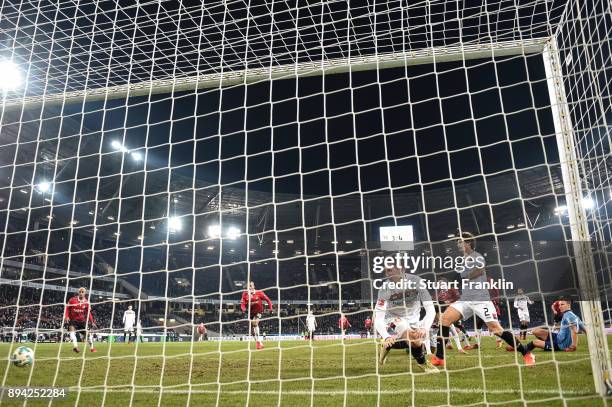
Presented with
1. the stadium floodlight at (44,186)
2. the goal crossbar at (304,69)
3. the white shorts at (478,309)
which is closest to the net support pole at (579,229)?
the goal crossbar at (304,69)

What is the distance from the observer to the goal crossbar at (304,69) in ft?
16.5

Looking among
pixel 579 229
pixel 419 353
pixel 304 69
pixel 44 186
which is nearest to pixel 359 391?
pixel 419 353

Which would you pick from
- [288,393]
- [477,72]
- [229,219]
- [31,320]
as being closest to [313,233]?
[229,219]

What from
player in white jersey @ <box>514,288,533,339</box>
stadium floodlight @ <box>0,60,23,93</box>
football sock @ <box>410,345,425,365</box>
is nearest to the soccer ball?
stadium floodlight @ <box>0,60,23,93</box>

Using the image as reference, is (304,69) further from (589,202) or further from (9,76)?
(9,76)

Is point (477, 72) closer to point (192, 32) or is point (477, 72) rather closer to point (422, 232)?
point (192, 32)

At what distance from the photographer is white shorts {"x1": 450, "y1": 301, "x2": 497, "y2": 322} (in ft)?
19.4

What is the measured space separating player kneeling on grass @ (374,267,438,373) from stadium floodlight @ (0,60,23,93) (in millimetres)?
5913

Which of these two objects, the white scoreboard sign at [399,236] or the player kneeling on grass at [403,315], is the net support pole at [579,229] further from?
the white scoreboard sign at [399,236]

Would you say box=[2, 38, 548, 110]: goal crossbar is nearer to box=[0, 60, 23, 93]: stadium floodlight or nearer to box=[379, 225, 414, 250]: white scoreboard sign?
box=[0, 60, 23, 93]: stadium floodlight

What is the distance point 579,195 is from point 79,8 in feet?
20.7

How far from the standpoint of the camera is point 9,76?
666 cm

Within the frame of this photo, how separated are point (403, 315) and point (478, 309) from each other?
108cm

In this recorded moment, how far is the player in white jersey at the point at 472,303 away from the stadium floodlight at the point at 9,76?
653 cm
